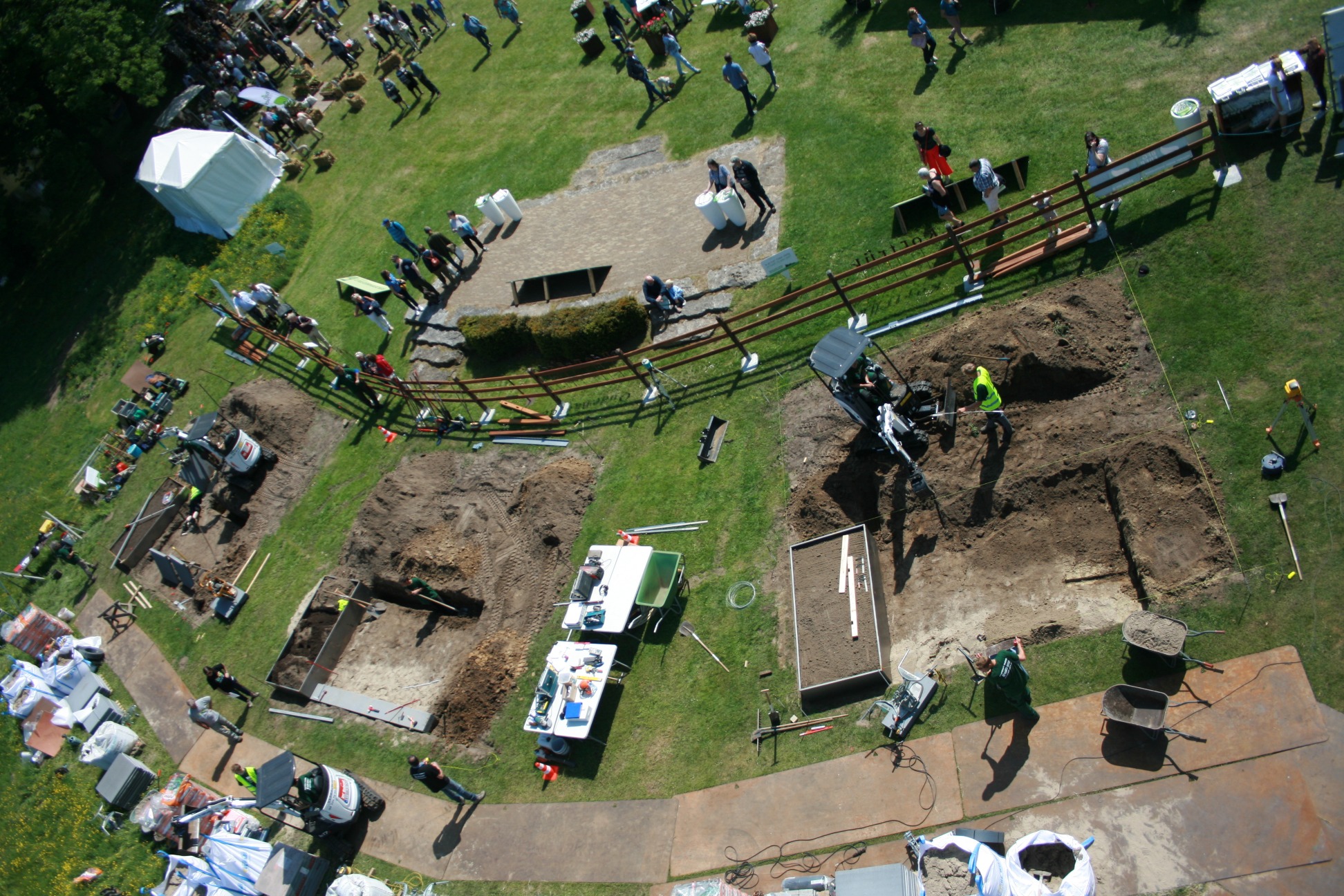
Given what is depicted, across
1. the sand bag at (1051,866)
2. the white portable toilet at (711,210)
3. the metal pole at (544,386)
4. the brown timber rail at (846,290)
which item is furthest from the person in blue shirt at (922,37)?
the sand bag at (1051,866)

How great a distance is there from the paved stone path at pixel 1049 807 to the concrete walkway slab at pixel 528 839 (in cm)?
3

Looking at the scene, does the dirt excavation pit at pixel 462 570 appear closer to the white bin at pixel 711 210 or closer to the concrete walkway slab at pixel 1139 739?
the white bin at pixel 711 210

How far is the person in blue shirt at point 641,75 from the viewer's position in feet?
80.2

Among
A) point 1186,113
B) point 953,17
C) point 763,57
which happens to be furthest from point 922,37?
point 1186,113

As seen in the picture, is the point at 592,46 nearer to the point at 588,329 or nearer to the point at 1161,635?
the point at 588,329

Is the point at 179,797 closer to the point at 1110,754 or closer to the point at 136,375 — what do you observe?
the point at 136,375

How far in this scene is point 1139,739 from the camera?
10.9 m

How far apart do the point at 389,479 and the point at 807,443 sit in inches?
442

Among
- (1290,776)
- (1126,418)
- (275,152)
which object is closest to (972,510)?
(1126,418)

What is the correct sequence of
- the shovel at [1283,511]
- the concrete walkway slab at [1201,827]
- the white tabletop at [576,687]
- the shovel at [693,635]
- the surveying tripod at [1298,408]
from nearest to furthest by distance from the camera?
1. the concrete walkway slab at [1201,827]
2. the shovel at [1283,511]
3. the surveying tripod at [1298,408]
4. the white tabletop at [576,687]
5. the shovel at [693,635]

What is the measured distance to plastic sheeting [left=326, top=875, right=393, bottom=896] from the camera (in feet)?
45.7

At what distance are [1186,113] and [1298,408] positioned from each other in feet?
20.2

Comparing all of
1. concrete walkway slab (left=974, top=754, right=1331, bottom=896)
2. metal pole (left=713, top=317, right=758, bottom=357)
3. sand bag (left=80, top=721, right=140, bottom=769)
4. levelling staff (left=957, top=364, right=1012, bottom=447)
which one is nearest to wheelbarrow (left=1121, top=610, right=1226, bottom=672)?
concrete walkway slab (left=974, top=754, right=1331, bottom=896)

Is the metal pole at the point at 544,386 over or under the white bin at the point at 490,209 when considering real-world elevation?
under
